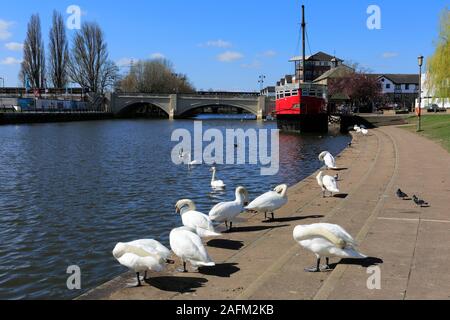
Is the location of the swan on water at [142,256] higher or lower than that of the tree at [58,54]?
lower

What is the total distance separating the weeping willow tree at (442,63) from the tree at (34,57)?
79781 mm

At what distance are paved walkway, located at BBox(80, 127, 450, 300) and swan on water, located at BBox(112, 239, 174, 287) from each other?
34cm

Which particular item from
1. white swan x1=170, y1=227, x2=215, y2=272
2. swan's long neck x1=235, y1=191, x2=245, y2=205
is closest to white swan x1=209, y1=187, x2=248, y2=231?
swan's long neck x1=235, y1=191, x2=245, y2=205

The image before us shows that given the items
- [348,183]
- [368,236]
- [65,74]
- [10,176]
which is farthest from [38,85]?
[368,236]

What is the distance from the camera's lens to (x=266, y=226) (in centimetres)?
1050

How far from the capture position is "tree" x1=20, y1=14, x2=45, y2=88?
9588cm

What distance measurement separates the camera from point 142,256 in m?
6.75

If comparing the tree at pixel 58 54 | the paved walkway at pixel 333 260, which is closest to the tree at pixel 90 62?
the tree at pixel 58 54

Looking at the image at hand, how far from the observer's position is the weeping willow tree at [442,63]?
40.3 meters

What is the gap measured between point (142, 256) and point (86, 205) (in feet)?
27.0

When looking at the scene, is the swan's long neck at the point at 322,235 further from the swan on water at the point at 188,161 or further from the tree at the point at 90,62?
the tree at the point at 90,62
